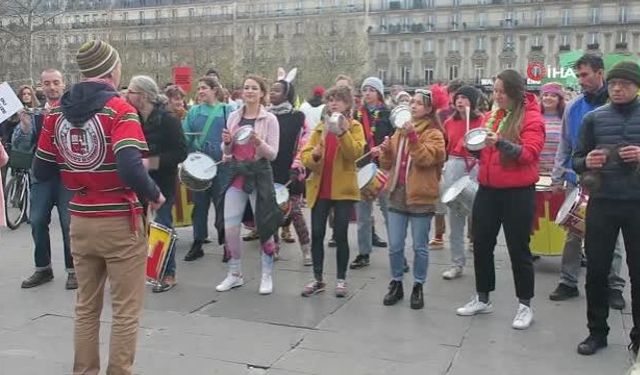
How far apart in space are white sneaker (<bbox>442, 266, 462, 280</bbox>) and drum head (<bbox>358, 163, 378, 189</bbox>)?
1.16 meters

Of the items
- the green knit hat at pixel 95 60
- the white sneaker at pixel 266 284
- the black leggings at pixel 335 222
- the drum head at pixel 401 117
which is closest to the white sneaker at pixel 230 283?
the white sneaker at pixel 266 284

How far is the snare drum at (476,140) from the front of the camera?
5066mm

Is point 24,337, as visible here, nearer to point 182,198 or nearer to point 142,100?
point 142,100

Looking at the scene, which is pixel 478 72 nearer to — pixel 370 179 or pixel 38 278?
pixel 370 179

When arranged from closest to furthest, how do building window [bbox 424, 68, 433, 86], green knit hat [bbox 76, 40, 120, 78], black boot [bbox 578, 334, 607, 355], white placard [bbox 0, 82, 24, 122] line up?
green knit hat [bbox 76, 40, 120, 78] → black boot [bbox 578, 334, 607, 355] → white placard [bbox 0, 82, 24, 122] → building window [bbox 424, 68, 433, 86]

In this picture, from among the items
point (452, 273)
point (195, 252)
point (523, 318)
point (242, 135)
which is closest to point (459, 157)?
point (452, 273)

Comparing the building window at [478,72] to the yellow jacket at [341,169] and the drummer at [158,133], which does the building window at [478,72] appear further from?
the drummer at [158,133]

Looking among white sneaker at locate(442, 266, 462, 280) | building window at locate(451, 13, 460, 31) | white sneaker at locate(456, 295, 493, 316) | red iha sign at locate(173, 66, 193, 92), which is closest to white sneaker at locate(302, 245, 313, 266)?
white sneaker at locate(442, 266, 462, 280)

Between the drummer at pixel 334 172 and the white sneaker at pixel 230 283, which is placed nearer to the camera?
the drummer at pixel 334 172

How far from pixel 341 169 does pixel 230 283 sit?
4.74ft

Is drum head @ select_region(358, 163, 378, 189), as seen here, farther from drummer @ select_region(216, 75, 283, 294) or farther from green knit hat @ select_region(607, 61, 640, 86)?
green knit hat @ select_region(607, 61, 640, 86)

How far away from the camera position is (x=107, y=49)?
394 centimetres

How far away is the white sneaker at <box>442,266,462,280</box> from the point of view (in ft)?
21.8

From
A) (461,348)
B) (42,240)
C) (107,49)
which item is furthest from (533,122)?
(42,240)
